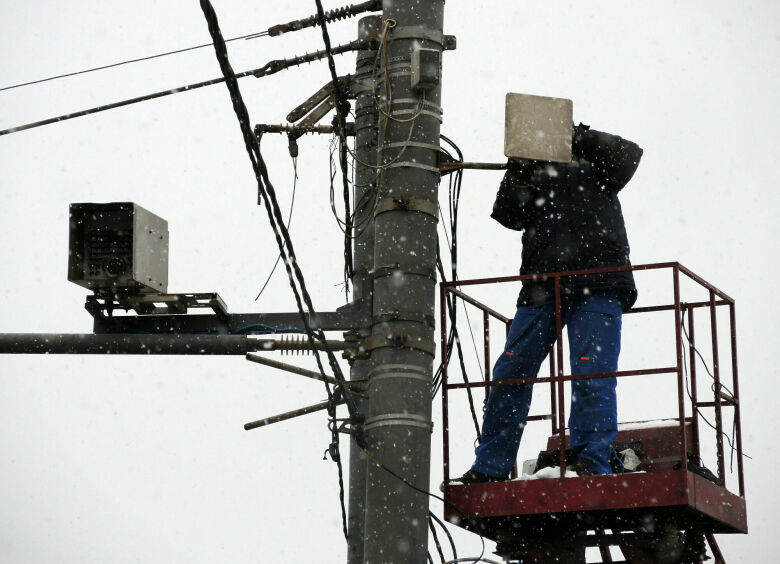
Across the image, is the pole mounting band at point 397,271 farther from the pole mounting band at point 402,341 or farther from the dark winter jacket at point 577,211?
the dark winter jacket at point 577,211

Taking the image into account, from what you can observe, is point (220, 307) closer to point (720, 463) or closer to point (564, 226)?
point (564, 226)

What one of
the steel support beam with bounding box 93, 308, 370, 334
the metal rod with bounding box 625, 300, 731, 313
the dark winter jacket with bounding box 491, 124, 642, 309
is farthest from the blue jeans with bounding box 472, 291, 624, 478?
the steel support beam with bounding box 93, 308, 370, 334

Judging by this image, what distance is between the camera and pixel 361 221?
11.5 meters

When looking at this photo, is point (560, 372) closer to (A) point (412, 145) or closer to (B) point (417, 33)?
(A) point (412, 145)

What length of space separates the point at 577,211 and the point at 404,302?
2.02m

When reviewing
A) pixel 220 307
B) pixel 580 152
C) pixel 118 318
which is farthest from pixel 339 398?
pixel 580 152

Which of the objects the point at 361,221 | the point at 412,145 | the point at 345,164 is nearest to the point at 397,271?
the point at 412,145

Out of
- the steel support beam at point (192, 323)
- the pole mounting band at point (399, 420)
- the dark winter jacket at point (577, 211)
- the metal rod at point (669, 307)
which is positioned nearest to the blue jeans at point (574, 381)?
the dark winter jacket at point (577, 211)

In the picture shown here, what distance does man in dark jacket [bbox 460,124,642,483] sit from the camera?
9.95 meters

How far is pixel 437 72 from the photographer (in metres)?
9.24

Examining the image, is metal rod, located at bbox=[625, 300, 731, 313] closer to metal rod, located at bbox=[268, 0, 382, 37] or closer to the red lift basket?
the red lift basket

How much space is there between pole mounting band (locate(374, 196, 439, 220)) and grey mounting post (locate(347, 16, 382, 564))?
1.41 meters

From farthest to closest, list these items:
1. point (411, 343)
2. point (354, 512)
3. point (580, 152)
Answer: point (354, 512), point (580, 152), point (411, 343)

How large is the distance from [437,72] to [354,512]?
13.0ft
